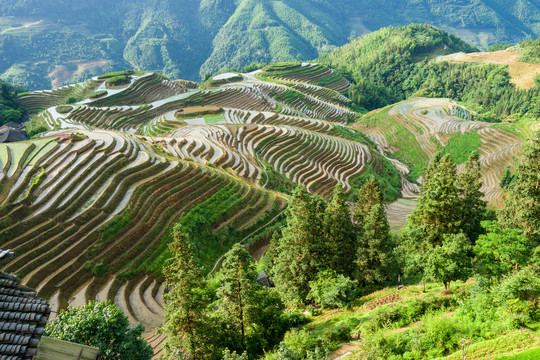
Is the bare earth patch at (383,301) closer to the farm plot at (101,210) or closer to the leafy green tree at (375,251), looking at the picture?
the leafy green tree at (375,251)

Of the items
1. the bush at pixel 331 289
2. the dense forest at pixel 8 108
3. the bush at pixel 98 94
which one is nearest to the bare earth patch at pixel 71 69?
the dense forest at pixel 8 108

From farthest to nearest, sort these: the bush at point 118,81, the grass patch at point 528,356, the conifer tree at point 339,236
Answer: the bush at point 118,81, the conifer tree at point 339,236, the grass patch at point 528,356

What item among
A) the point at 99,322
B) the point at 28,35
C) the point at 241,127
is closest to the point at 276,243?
the point at 99,322

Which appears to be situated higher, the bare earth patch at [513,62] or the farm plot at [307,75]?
the farm plot at [307,75]

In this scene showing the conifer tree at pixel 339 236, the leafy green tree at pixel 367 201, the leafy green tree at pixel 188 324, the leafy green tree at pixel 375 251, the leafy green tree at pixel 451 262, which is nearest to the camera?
the leafy green tree at pixel 188 324

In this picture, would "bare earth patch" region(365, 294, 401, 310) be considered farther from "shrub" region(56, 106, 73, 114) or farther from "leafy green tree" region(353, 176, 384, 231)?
"shrub" region(56, 106, 73, 114)
